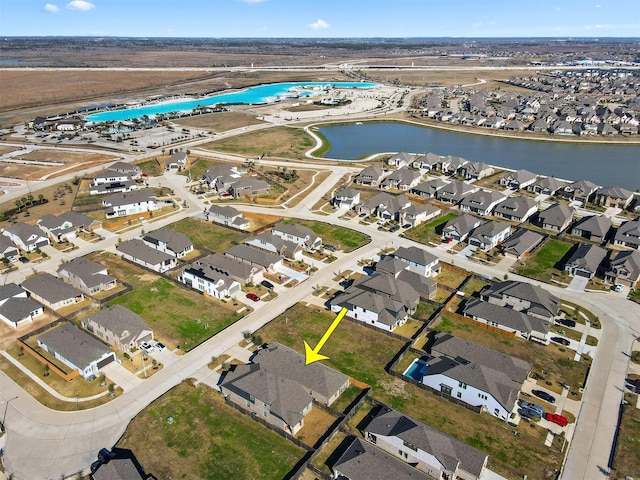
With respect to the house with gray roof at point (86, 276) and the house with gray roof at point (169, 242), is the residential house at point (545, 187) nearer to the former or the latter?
the house with gray roof at point (169, 242)

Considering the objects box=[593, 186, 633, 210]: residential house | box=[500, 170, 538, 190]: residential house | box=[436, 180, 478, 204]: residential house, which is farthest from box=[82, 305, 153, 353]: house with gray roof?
box=[593, 186, 633, 210]: residential house

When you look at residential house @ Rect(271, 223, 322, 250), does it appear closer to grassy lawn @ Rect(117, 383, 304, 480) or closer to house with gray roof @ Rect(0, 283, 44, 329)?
grassy lawn @ Rect(117, 383, 304, 480)

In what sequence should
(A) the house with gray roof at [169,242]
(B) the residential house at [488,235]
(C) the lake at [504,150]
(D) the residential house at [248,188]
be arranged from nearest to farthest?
1. (A) the house with gray roof at [169,242]
2. (B) the residential house at [488,235]
3. (D) the residential house at [248,188]
4. (C) the lake at [504,150]

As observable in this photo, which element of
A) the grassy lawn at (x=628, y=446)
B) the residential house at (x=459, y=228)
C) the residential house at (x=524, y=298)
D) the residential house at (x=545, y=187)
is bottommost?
the grassy lawn at (x=628, y=446)

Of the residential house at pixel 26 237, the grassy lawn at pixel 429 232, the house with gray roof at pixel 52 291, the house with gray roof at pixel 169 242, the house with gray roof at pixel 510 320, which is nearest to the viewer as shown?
the house with gray roof at pixel 510 320

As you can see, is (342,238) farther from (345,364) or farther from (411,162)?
(411,162)

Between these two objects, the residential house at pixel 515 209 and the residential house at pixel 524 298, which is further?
the residential house at pixel 515 209

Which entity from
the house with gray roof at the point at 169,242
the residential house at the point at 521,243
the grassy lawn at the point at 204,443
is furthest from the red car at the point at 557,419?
the house with gray roof at the point at 169,242
